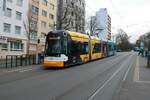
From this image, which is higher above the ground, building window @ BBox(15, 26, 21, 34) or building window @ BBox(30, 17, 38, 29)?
building window @ BBox(30, 17, 38, 29)

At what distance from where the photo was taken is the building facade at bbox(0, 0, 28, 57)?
49259 mm

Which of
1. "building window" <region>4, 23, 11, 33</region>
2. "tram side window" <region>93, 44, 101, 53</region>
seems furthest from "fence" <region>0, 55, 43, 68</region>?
"building window" <region>4, 23, 11, 33</region>

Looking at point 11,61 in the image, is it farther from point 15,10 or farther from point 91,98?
point 15,10

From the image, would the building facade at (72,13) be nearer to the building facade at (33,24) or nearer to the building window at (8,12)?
the building facade at (33,24)

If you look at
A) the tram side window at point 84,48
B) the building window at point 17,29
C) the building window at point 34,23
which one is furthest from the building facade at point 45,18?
the tram side window at point 84,48

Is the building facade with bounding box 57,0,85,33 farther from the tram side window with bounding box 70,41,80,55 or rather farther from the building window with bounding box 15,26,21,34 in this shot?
the tram side window with bounding box 70,41,80,55

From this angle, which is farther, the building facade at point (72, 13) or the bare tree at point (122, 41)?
the bare tree at point (122, 41)

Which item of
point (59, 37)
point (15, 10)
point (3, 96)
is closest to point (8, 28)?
point (15, 10)

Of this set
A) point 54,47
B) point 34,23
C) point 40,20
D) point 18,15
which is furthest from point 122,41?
point 54,47

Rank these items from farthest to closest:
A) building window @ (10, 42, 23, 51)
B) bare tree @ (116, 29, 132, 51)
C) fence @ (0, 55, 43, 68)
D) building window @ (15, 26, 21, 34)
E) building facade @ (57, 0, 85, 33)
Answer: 1. bare tree @ (116, 29, 132, 51)
2. building facade @ (57, 0, 85, 33)
3. building window @ (15, 26, 21, 34)
4. building window @ (10, 42, 23, 51)
5. fence @ (0, 55, 43, 68)

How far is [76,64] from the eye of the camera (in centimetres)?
3142

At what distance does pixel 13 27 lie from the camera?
5297 cm

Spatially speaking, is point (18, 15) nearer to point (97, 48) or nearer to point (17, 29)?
point (17, 29)

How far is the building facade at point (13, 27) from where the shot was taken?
49.3 metres
